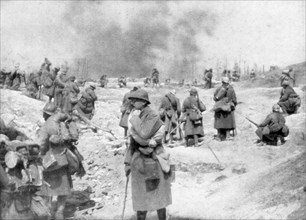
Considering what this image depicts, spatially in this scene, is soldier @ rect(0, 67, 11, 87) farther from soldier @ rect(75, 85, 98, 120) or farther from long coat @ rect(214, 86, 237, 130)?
long coat @ rect(214, 86, 237, 130)

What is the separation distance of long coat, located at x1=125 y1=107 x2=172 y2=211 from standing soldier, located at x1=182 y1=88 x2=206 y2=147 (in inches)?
249

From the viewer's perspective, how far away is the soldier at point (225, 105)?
12078 mm

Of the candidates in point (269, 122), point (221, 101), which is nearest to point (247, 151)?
point (269, 122)

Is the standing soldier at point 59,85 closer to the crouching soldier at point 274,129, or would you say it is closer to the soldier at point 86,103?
the soldier at point 86,103

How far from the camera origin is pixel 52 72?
651 inches

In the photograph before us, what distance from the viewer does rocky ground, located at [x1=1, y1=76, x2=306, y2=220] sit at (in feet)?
22.3

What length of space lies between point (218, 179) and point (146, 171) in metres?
3.70

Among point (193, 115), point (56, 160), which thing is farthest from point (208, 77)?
point (56, 160)

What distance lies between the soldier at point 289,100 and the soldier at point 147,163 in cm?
933

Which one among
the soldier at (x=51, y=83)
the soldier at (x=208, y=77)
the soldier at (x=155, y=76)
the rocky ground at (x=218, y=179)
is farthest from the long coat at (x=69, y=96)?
the soldier at (x=155, y=76)

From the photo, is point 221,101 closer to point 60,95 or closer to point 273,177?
point 273,177

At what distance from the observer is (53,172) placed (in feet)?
22.3

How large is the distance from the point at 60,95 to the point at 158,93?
50.7 feet

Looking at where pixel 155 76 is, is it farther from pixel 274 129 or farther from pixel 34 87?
pixel 274 129
